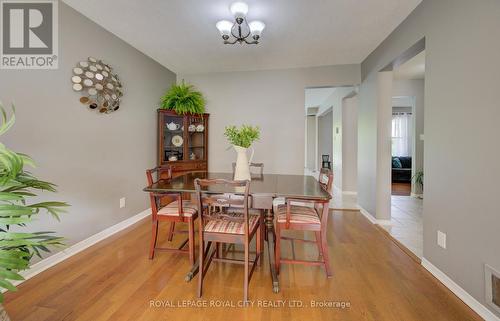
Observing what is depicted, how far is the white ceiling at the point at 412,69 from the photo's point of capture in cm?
392

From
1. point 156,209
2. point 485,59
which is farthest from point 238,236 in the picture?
point 485,59

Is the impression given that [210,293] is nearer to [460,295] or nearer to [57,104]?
[460,295]

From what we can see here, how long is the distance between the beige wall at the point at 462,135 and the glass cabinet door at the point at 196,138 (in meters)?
3.25

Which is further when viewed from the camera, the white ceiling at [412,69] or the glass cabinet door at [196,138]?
the glass cabinet door at [196,138]

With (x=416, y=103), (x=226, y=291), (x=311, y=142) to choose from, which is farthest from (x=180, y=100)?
(x=311, y=142)

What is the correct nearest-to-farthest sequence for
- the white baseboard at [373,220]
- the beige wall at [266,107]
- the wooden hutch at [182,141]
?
the white baseboard at [373,220] < the wooden hutch at [182,141] < the beige wall at [266,107]

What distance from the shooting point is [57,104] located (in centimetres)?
222

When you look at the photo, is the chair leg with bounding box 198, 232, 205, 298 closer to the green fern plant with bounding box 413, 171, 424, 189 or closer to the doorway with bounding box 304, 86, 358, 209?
the doorway with bounding box 304, 86, 358, 209

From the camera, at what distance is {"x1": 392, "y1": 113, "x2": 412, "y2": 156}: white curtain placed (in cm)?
698

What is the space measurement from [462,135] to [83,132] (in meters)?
3.47

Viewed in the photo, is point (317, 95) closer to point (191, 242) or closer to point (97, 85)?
point (97, 85)

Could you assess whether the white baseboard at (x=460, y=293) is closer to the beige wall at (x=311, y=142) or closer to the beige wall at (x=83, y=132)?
the beige wall at (x=83, y=132)

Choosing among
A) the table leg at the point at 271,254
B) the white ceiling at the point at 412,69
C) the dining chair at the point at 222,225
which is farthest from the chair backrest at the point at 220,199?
the white ceiling at the point at 412,69

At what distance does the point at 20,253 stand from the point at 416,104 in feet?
20.8
